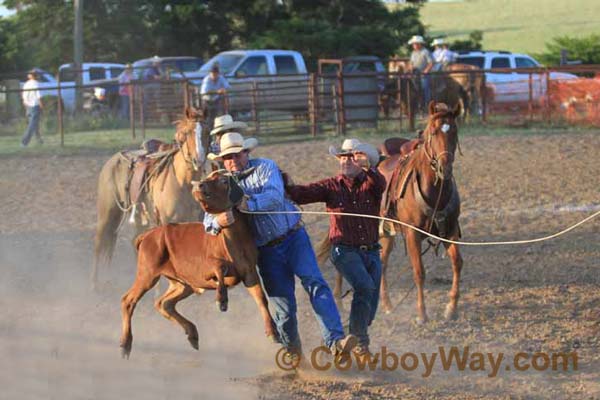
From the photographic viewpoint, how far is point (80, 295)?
32.2 feet

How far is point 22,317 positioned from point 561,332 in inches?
169

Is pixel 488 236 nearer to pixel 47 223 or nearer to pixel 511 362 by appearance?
pixel 511 362

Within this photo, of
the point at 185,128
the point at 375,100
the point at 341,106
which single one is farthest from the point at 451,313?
the point at 375,100

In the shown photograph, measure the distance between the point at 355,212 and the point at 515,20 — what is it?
64025 millimetres

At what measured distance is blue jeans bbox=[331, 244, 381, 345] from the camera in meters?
6.97

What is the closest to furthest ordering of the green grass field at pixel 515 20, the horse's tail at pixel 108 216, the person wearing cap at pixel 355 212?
the person wearing cap at pixel 355 212, the horse's tail at pixel 108 216, the green grass field at pixel 515 20

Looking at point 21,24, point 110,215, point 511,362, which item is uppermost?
point 21,24

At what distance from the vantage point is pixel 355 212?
7016 mm

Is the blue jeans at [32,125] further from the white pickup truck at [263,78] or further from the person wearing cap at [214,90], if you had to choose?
the person wearing cap at [214,90]

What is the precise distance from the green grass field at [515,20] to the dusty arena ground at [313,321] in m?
45.0

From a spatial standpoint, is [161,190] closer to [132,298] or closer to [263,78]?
[132,298]

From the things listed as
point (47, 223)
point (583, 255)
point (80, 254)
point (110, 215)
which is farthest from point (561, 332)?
point (47, 223)

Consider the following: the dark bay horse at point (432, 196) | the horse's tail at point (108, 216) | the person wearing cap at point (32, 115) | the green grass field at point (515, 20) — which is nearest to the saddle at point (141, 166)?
the horse's tail at point (108, 216)

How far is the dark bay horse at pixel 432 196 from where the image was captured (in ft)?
27.7
